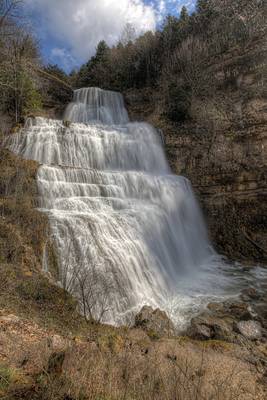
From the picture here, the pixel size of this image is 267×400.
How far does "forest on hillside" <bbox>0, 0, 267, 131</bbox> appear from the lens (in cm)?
2052

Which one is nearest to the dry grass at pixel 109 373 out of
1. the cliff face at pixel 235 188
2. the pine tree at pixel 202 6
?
the cliff face at pixel 235 188

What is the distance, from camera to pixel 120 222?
11.1 m

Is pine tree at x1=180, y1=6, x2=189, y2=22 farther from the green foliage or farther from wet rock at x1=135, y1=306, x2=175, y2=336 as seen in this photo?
wet rock at x1=135, y1=306, x2=175, y2=336

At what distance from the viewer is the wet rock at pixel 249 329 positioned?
7620 millimetres

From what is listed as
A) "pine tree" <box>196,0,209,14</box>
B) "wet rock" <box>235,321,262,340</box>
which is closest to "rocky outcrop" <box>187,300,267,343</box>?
"wet rock" <box>235,321,262,340</box>

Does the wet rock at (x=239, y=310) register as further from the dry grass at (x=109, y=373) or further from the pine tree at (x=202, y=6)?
the pine tree at (x=202, y=6)

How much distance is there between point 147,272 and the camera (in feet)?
33.9

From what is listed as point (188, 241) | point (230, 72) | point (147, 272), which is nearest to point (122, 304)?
point (147, 272)

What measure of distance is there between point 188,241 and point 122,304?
25.8 ft

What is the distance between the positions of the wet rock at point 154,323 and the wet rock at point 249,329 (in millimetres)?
1921

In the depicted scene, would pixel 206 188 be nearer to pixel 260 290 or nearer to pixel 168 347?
pixel 260 290

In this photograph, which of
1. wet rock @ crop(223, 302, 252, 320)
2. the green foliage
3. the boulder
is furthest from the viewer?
the green foliage

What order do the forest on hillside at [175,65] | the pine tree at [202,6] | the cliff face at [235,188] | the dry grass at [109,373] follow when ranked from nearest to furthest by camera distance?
the dry grass at [109,373] < the cliff face at [235,188] < the forest on hillside at [175,65] < the pine tree at [202,6]

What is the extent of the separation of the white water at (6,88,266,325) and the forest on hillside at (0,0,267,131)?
4024mm
